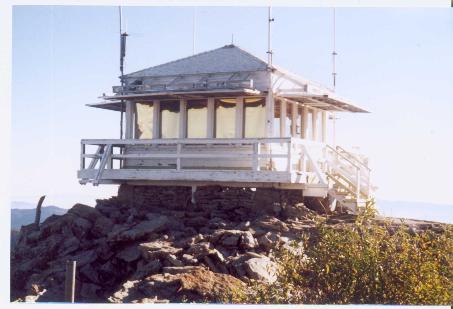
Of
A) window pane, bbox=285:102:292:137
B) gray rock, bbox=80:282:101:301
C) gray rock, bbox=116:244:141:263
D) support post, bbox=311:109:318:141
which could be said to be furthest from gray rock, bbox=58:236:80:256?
support post, bbox=311:109:318:141

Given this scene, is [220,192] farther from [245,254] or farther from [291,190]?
[245,254]

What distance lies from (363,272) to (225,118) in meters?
10.6

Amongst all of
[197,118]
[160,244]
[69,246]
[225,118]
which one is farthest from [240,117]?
[69,246]

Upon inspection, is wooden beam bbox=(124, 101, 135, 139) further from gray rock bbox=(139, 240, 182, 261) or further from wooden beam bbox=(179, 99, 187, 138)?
gray rock bbox=(139, 240, 182, 261)

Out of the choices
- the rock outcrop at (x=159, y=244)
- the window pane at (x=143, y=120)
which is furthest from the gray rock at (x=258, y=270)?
the window pane at (x=143, y=120)

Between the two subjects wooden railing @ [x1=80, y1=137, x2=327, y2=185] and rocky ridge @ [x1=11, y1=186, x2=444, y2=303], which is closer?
rocky ridge @ [x1=11, y1=186, x2=444, y2=303]

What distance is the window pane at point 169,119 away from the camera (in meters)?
21.7

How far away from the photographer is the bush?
1089 centimetres

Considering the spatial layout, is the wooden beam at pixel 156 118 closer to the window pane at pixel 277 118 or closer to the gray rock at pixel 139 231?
the window pane at pixel 277 118

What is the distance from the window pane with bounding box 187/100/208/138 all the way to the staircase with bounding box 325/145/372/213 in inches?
156

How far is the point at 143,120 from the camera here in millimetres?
22312

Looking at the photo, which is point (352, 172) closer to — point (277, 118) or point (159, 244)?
point (277, 118)

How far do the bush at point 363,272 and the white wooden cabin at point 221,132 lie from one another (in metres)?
6.72

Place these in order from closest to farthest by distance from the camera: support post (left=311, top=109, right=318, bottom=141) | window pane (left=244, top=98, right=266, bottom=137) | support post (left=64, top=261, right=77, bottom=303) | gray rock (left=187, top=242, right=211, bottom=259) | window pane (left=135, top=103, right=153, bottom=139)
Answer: support post (left=64, top=261, right=77, bottom=303), gray rock (left=187, top=242, right=211, bottom=259), window pane (left=244, top=98, right=266, bottom=137), window pane (left=135, top=103, right=153, bottom=139), support post (left=311, top=109, right=318, bottom=141)
